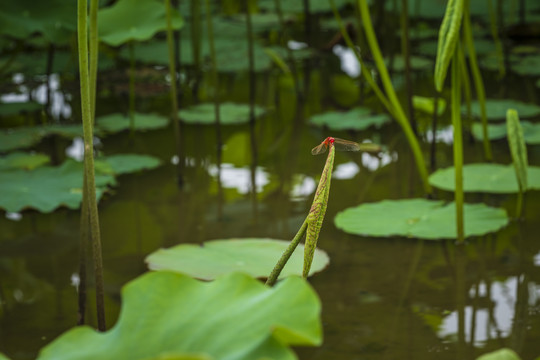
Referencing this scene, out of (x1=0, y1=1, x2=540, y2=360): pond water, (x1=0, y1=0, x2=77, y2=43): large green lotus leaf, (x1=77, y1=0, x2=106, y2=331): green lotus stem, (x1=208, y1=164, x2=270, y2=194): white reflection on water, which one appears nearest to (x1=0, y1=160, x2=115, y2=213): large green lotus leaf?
(x1=0, y1=1, x2=540, y2=360): pond water

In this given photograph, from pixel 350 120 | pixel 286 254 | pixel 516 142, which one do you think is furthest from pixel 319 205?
pixel 350 120

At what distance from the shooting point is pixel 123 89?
3.14m

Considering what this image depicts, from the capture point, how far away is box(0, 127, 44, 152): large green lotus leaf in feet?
8.32

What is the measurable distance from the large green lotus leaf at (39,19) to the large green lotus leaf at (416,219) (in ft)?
4.85

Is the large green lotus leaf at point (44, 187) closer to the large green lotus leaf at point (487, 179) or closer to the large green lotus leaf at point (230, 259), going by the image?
the large green lotus leaf at point (230, 259)

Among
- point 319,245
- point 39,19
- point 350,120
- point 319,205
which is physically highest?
point 39,19

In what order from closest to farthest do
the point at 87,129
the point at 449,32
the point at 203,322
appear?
1. the point at 203,322
2. the point at 87,129
3. the point at 449,32

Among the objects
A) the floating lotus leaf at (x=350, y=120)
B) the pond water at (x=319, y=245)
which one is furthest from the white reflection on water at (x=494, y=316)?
the floating lotus leaf at (x=350, y=120)

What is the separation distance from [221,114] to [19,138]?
2.39 feet

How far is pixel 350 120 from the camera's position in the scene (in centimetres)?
268

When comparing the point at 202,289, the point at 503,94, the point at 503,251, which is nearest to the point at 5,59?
the point at 503,94

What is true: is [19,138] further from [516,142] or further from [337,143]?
[337,143]

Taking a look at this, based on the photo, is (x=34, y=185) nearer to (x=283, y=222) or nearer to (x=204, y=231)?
(x=204, y=231)

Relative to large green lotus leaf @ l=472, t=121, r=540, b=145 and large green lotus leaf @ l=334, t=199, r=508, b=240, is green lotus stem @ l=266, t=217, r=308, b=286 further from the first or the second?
large green lotus leaf @ l=472, t=121, r=540, b=145
